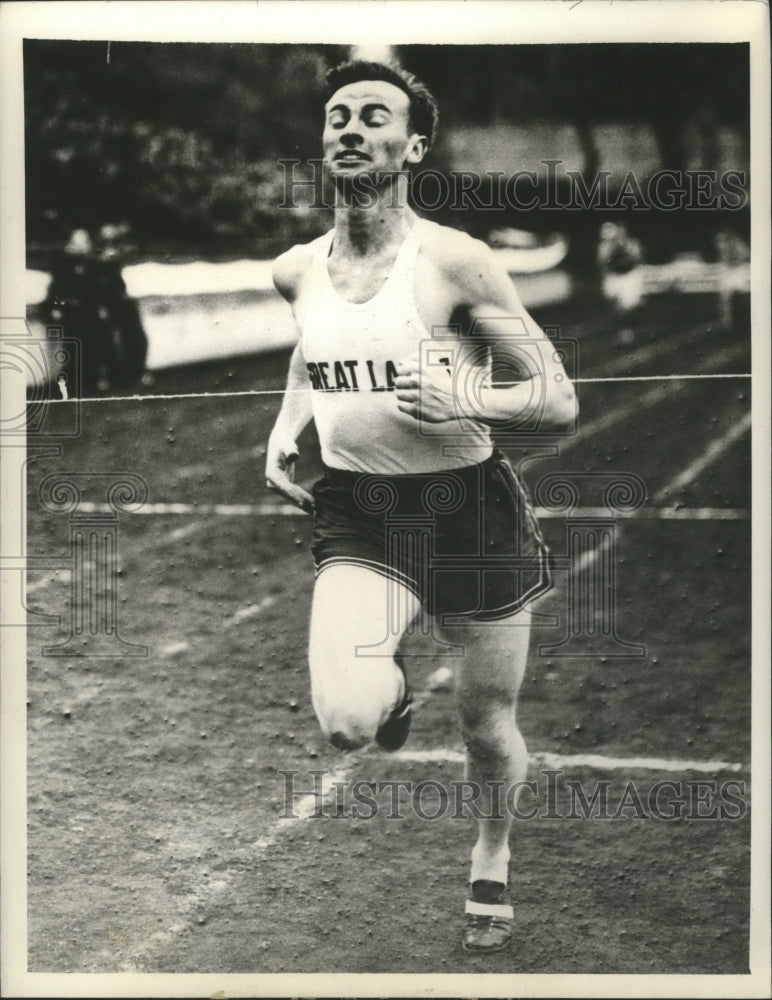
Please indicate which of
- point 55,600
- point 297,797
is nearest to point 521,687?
point 297,797

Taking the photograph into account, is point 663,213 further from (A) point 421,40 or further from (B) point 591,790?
(B) point 591,790

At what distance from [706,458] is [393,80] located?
5.18 feet

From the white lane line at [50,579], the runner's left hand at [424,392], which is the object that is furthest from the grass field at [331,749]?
the runner's left hand at [424,392]

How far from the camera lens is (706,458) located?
11.5ft

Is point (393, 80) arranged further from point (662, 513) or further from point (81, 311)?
point (662, 513)

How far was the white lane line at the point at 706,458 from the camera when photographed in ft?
11.5

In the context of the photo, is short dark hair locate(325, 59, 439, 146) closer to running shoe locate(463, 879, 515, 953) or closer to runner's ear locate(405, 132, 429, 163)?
runner's ear locate(405, 132, 429, 163)

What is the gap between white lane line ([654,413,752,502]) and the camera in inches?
138

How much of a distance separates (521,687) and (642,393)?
1.03m

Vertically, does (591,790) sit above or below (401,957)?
above

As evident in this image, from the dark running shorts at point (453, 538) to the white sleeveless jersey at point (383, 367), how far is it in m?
0.06

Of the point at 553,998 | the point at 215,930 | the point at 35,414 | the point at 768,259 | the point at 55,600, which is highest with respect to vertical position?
the point at 768,259

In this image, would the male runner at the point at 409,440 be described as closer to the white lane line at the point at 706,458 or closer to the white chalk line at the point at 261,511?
the white chalk line at the point at 261,511

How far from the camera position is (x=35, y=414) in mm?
3539
